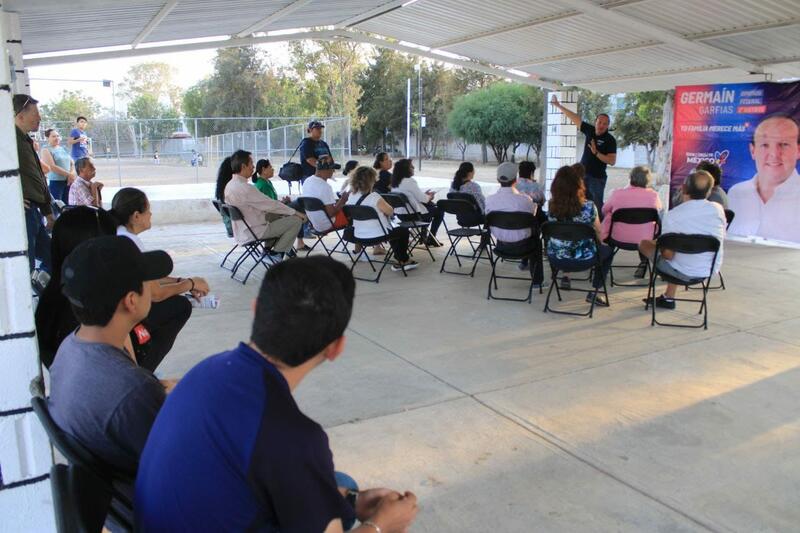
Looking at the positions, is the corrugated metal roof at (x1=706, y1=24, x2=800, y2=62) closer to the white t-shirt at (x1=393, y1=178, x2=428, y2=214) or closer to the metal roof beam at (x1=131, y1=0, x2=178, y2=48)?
the white t-shirt at (x1=393, y1=178, x2=428, y2=214)

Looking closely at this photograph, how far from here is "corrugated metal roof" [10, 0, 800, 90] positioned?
293 inches

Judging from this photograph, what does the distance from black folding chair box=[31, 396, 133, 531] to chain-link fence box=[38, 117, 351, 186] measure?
14.8 m

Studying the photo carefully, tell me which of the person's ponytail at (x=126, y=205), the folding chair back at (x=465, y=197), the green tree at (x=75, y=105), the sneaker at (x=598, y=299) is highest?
the green tree at (x=75, y=105)

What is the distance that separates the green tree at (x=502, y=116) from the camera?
3894 cm

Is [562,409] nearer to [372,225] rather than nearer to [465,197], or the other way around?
[372,225]

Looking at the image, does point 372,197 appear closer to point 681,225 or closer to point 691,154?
point 681,225

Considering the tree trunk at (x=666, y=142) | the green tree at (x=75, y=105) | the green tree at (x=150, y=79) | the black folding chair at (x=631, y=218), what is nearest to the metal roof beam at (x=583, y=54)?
the black folding chair at (x=631, y=218)

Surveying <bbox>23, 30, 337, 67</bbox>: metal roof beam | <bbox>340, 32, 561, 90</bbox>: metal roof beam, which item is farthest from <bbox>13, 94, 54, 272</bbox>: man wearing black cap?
<bbox>340, 32, 561, 90</bbox>: metal roof beam

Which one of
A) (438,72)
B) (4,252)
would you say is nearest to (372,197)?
(4,252)

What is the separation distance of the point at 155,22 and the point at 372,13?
287 cm

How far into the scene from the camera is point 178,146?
21.6 m

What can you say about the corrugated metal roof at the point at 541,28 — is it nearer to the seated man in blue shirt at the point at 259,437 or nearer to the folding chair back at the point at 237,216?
the folding chair back at the point at 237,216

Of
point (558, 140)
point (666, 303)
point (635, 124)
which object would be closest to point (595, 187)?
point (666, 303)

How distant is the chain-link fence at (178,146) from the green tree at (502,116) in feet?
68.9
